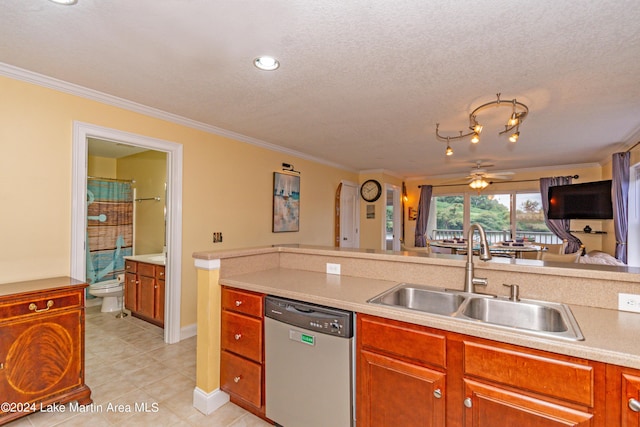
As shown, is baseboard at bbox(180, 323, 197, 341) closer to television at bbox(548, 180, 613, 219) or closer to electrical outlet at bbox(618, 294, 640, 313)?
electrical outlet at bbox(618, 294, 640, 313)

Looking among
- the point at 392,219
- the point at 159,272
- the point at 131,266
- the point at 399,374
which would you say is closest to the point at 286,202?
the point at 159,272

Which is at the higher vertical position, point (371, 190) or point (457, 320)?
point (371, 190)

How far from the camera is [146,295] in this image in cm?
361

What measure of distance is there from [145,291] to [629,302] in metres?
4.28

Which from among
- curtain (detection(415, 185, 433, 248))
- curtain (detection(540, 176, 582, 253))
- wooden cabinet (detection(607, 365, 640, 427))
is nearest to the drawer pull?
wooden cabinet (detection(607, 365, 640, 427))

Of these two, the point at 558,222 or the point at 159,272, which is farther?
the point at 558,222

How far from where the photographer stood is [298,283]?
6.36 feet

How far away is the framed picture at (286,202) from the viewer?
14.6 feet

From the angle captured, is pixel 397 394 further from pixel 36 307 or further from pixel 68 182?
pixel 68 182

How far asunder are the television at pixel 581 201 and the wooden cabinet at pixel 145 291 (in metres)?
6.39

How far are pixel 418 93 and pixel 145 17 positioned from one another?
203 cm

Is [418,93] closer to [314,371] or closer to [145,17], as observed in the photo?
[145,17]

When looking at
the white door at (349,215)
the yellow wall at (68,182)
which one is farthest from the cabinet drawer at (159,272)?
the white door at (349,215)

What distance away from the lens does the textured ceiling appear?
5.07 ft
